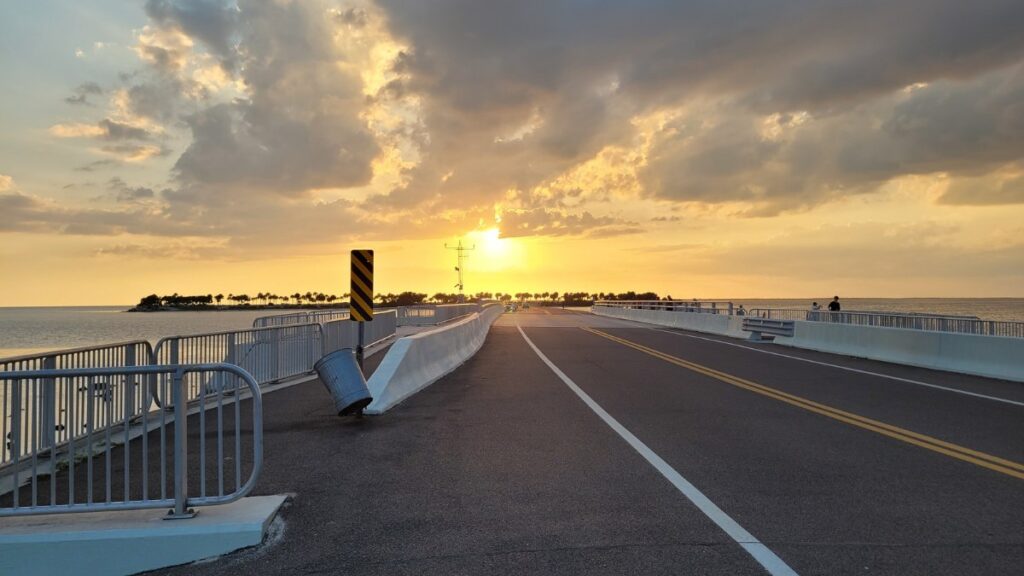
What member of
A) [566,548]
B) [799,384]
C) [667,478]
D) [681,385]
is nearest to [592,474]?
[667,478]

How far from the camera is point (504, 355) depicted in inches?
882

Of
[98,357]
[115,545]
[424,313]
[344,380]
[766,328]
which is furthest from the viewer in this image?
[424,313]

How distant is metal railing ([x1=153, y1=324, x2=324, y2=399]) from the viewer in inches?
463

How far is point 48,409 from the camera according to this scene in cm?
752

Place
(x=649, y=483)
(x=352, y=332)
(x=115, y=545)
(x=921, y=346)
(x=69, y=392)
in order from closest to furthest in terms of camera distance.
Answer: (x=115, y=545) → (x=69, y=392) → (x=649, y=483) → (x=921, y=346) → (x=352, y=332)

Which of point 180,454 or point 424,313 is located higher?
point 424,313

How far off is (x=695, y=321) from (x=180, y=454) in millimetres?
36008

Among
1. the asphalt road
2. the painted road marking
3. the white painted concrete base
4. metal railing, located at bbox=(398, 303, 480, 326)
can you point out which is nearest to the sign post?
the asphalt road

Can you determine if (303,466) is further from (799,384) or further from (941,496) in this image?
(799,384)

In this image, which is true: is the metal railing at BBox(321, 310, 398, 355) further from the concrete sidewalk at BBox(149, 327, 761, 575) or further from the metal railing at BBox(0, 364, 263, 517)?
the concrete sidewalk at BBox(149, 327, 761, 575)

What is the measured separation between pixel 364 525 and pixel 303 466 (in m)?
2.30

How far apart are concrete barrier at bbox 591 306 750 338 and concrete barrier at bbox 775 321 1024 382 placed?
24.6ft

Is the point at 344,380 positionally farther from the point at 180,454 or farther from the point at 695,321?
the point at 695,321

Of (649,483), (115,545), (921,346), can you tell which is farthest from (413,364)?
(921,346)
